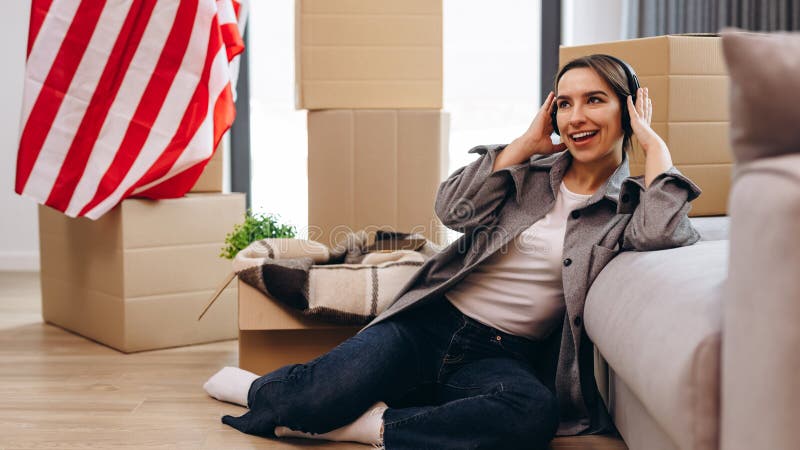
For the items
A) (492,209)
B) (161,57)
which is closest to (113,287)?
(161,57)

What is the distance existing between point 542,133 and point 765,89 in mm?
726

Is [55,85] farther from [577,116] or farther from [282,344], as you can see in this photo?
[577,116]

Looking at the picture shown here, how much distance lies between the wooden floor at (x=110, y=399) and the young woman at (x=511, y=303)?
0.07 m

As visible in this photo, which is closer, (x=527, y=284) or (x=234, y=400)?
(x=527, y=284)

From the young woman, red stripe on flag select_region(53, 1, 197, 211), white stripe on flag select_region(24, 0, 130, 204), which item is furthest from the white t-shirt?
white stripe on flag select_region(24, 0, 130, 204)

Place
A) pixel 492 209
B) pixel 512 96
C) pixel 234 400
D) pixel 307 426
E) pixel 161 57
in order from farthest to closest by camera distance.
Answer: pixel 512 96, pixel 161 57, pixel 234 400, pixel 492 209, pixel 307 426

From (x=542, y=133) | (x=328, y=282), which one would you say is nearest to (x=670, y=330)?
(x=542, y=133)

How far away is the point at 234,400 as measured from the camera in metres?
1.70

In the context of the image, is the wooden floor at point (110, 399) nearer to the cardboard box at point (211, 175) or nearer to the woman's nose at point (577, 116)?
the cardboard box at point (211, 175)

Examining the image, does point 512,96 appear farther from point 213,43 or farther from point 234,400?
point 234,400

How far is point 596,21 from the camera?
3.08 meters

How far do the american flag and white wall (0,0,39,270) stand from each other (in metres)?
1.35

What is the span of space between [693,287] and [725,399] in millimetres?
185

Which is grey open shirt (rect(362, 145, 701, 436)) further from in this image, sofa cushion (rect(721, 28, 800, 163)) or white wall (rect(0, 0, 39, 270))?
white wall (rect(0, 0, 39, 270))
